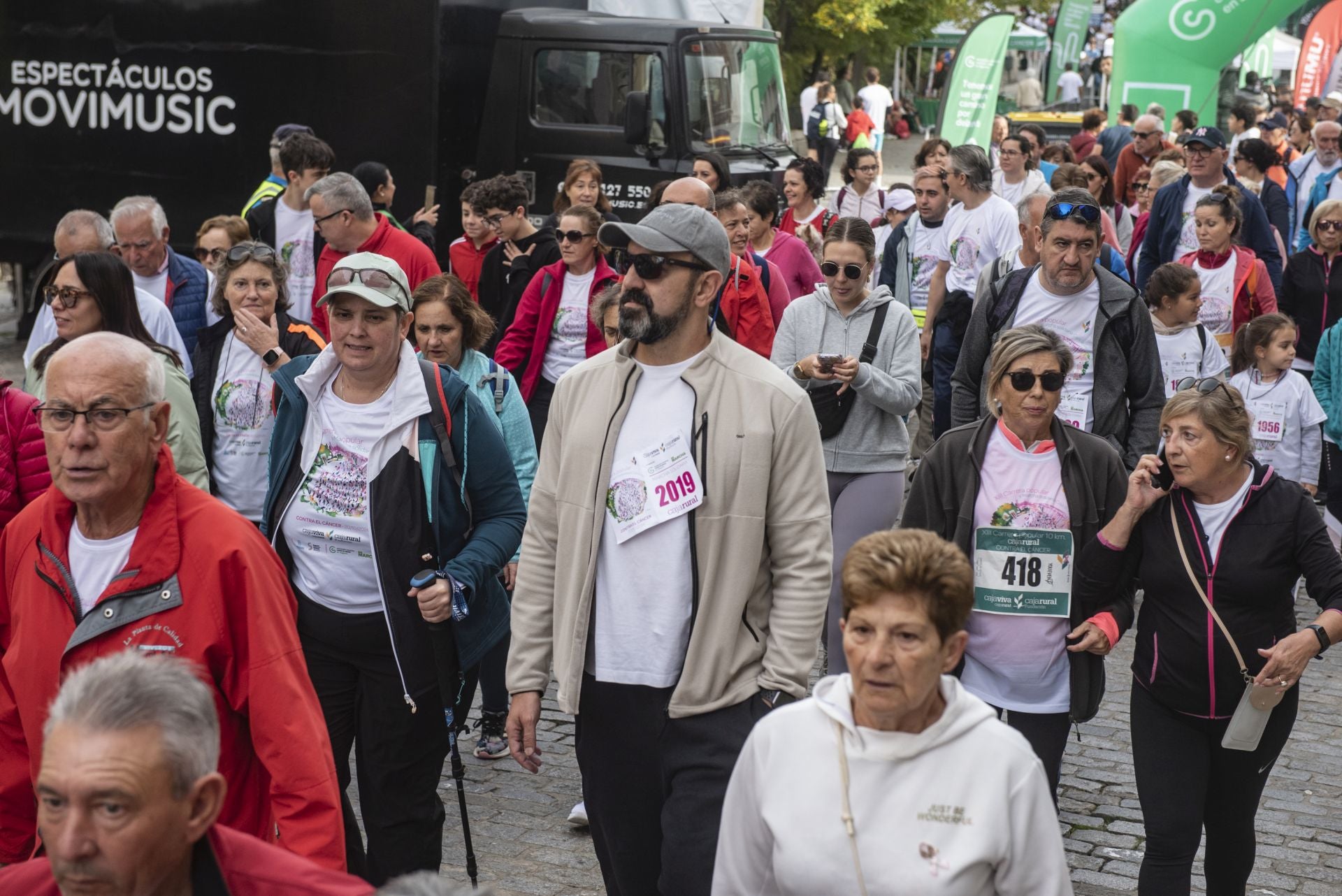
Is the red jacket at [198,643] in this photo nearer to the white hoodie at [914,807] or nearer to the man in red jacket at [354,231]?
the white hoodie at [914,807]

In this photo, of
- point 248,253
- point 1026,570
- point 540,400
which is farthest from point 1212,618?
point 540,400

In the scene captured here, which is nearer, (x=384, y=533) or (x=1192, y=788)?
(x=384, y=533)

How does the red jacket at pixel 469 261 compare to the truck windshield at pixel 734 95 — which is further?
the truck windshield at pixel 734 95

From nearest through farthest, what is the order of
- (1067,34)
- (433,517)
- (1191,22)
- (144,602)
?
1. (144,602)
2. (433,517)
3. (1191,22)
4. (1067,34)

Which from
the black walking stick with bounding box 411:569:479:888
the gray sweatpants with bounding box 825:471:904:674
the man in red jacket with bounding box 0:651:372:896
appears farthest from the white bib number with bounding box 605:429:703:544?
Result: the gray sweatpants with bounding box 825:471:904:674

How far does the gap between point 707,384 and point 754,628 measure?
0.61m

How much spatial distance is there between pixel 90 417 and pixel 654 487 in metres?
1.30

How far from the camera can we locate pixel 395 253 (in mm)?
8188

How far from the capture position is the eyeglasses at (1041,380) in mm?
4875

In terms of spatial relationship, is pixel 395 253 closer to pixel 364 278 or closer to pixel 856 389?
pixel 856 389

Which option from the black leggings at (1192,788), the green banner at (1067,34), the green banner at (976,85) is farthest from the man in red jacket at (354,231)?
the green banner at (1067,34)

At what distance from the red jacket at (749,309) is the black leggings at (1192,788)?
11.9ft

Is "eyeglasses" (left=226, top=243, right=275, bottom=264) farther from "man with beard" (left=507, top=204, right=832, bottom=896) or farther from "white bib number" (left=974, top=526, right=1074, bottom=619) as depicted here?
"white bib number" (left=974, top=526, right=1074, bottom=619)

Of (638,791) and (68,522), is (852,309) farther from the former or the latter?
(68,522)
